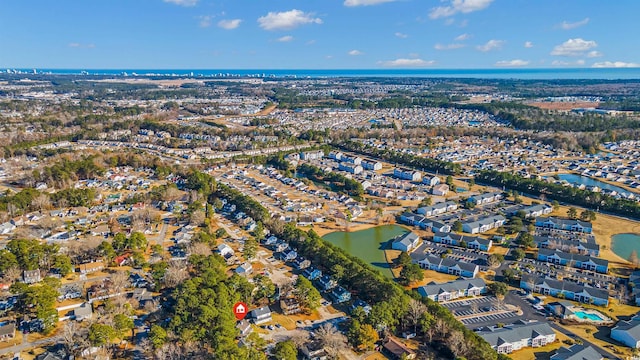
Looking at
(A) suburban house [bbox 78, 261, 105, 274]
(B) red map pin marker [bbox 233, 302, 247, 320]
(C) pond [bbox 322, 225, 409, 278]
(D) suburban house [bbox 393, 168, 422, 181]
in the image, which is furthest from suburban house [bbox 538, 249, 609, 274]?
(A) suburban house [bbox 78, 261, 105, 274]

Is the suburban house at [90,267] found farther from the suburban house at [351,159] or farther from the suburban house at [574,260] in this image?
the suburban house at [351,159]

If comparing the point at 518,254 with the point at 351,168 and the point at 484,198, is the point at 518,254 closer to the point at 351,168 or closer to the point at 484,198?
the point at 484,198

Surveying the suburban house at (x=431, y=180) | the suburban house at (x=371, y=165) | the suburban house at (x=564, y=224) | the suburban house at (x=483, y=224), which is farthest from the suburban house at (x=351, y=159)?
the suburban house at (x=564, y=224)

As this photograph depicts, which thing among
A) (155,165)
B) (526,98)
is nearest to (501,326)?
(155,165)

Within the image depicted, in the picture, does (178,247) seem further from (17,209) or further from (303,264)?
(17,209)

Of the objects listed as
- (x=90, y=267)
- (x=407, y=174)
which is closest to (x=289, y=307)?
(x=90, y=267)
